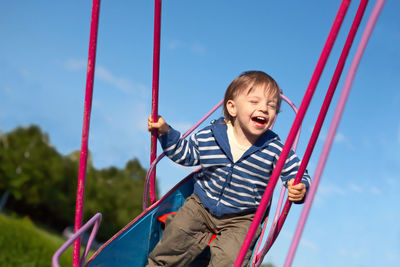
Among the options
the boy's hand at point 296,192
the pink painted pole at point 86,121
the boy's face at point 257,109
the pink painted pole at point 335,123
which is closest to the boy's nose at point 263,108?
the boy's face at point 257,109

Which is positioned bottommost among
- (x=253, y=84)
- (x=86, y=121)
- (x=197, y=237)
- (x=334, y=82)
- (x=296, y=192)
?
(x=197, y=237)

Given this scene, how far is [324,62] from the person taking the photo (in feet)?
4.79

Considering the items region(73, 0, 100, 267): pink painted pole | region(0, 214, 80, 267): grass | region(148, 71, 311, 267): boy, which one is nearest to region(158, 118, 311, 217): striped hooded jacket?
region(148, 71, 311, 267): boy

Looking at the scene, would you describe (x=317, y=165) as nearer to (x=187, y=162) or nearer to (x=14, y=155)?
(x=187, y=162)

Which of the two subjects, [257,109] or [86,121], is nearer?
[86,121]

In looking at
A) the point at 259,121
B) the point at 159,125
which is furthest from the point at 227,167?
the point at 159,125

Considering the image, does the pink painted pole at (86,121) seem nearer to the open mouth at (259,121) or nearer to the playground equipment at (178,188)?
the playground equipment at (178,188)

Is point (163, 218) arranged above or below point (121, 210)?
below

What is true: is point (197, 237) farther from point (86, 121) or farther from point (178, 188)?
point (86, 121)

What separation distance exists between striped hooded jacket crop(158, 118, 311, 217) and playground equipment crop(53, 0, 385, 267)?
0.15 meters

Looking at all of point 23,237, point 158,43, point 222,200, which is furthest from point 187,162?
point 23,237

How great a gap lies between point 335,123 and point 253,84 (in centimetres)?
110

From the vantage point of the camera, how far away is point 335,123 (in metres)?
1.28

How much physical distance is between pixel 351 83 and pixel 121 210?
1364 inches
